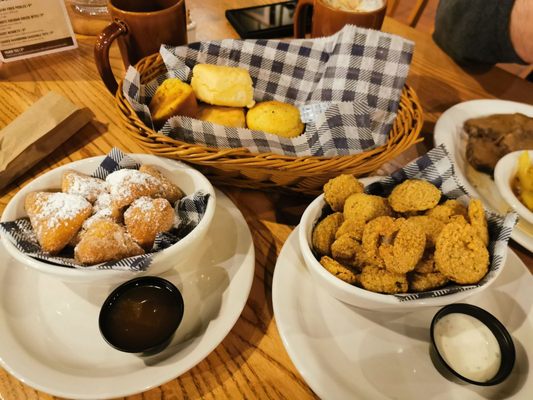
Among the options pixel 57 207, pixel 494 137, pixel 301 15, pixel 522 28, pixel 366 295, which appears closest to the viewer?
pixel 366 295

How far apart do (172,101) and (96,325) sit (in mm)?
587

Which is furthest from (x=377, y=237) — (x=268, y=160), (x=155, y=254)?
(x=155, y=254)

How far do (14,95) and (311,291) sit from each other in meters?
1.25

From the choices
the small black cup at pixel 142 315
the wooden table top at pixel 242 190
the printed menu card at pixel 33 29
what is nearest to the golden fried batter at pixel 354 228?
the wooden table top at pixel 242 190

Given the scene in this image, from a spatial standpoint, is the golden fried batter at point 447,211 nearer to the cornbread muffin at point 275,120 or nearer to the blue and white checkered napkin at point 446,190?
the blue and white checkered napkin at point 446,190

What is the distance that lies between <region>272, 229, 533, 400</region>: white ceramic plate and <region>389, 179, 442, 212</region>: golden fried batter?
9.1 inches

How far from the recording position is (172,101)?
39.7 inches

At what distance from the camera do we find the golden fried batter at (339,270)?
70 cm

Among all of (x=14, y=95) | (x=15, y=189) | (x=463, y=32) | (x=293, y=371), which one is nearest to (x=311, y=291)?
(x=293, y=371)

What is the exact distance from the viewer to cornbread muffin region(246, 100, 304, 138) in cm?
104

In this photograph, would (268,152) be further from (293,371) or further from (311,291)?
(293,371)

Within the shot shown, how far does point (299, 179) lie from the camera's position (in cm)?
95

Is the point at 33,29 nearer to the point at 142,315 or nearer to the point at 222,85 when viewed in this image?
the point at 222,85

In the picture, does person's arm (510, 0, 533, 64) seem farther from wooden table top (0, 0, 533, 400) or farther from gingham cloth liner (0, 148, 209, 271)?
gingham cloth liner (0, 148, 209, 271)
